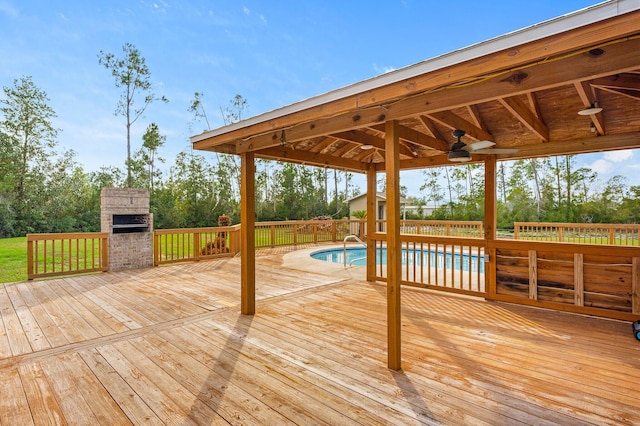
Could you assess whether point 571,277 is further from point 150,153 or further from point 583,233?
point 150,153

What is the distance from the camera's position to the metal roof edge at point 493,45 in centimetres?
146

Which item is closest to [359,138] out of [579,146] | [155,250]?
[579,146]

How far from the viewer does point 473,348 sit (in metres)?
3.00

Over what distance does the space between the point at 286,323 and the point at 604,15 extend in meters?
3.55

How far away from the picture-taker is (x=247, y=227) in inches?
160

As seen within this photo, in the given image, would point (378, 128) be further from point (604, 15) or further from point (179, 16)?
point (179, 16)

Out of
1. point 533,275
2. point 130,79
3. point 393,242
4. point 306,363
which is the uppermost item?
point 130,79

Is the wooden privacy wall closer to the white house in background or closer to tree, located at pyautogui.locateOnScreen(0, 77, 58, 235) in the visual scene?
the white house in background

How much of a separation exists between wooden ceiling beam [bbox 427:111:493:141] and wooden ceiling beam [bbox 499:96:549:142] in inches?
21.0

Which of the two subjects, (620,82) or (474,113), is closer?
(620,82)

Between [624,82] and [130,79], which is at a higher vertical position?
[130,79]

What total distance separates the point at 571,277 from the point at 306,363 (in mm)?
3585

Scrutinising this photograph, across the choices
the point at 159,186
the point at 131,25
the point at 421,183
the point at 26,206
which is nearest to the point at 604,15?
the point at 131,25

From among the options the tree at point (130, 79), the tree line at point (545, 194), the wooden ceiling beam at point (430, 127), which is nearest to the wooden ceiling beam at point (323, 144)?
the wooden ceiling beam at point (430, 127)
